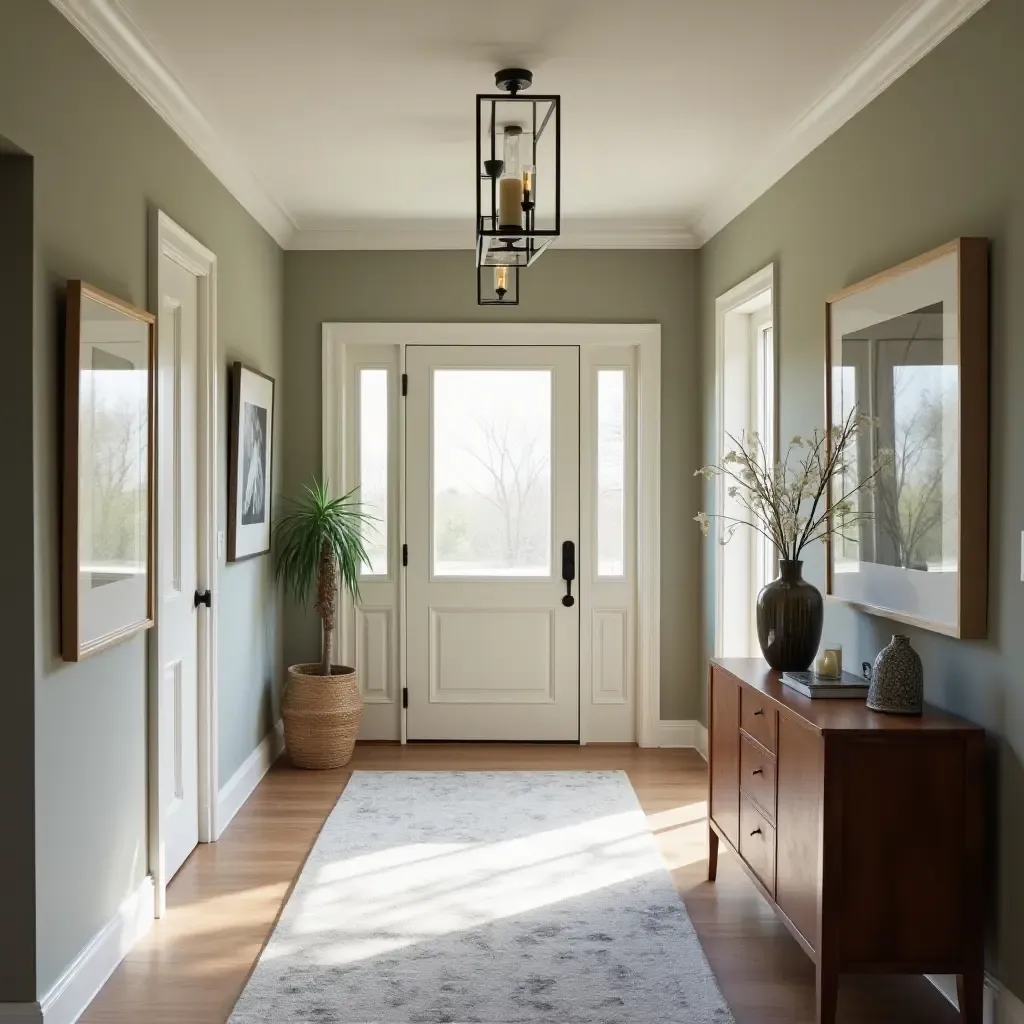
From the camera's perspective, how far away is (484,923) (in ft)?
10.9

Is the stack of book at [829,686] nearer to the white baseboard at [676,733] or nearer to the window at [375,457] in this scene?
the white baseboard at [676,733]

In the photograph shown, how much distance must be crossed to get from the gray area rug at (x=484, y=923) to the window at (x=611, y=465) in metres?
1.46

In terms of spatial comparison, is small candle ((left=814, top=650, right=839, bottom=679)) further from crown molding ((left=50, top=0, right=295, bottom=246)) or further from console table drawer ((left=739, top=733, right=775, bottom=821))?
crown molding ((left=50, top=0, right=295, bottom=246))

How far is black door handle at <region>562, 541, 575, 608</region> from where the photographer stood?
5699 millimetres

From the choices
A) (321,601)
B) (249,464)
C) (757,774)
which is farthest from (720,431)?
(757,774)

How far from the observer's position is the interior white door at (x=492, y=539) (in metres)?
5.70

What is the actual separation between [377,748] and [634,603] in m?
1.57

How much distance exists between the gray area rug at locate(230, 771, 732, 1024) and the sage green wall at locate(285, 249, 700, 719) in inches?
46.8

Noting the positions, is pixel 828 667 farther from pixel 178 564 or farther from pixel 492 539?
pixel 492 539

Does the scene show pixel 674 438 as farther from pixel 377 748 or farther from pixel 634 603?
pixel 377 748

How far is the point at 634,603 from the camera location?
18.8 feet

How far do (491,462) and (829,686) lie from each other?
3014 mm

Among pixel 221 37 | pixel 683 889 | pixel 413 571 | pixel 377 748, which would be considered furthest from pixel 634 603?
pixel 221 37

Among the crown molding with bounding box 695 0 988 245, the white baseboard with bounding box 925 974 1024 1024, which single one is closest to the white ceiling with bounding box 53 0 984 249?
the crown molding with bounding box 695 0 988 245
